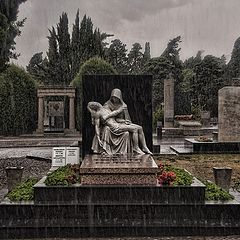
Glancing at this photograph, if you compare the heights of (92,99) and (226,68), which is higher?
(226,68)

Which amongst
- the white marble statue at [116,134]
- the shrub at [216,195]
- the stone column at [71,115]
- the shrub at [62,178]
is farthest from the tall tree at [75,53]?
the shrub at [216,195]

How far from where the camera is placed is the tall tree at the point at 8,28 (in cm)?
1528

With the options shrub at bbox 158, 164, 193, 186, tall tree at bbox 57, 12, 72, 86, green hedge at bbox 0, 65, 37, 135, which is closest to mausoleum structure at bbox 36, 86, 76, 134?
green hedge at bbox 0, 65, 37, 135

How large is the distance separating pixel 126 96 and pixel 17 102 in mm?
24441

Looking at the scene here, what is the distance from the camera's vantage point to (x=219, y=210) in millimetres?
8086

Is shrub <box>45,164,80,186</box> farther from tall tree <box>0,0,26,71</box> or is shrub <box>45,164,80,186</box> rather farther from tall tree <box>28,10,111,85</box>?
tall tree <box>28,10,111,85</box>

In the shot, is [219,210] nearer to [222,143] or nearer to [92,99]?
[92,99]

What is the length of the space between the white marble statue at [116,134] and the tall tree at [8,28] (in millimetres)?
5854

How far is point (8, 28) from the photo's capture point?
15859mm

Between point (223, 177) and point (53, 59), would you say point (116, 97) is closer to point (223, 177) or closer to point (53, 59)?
point (223, 177)

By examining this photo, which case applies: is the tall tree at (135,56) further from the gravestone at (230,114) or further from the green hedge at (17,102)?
the gravestone at (230,114)

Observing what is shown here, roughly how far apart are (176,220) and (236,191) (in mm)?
2968

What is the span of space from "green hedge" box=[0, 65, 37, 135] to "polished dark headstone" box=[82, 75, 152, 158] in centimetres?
2378

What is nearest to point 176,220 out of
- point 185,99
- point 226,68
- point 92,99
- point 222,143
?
point 92,99
